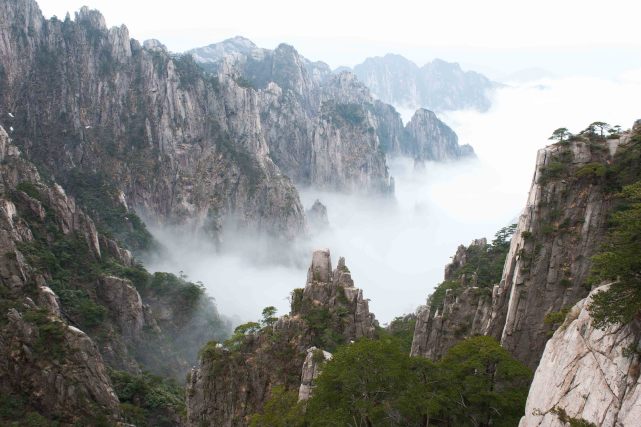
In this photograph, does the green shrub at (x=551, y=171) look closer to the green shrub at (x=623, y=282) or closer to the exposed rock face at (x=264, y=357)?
the green shrub at (x=623, y=282)

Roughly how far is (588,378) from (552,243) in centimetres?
2381

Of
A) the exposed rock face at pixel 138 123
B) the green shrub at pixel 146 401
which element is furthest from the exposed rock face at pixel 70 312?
the exposed rock face at pixel 138 123

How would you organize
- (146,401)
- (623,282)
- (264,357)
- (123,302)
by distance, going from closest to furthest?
(623,282) → (264,357) → (146,401) → (123,302)

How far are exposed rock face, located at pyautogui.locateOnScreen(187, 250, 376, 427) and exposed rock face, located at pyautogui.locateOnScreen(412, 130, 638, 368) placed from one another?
13576mm

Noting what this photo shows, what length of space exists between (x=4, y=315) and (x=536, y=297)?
172 ft

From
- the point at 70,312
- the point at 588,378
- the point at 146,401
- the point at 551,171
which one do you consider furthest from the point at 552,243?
the point at 70,312

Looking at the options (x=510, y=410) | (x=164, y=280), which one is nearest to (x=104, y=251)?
(x=164, y=280)

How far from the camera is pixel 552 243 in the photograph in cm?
4138

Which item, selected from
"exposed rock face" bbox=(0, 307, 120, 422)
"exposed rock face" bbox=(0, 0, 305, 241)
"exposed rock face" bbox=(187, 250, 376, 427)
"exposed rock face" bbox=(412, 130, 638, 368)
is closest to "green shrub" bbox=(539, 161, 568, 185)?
"exposed rock face" bbox=(412, 130, 638, 368)

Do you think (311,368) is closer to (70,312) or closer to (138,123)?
(70,312)

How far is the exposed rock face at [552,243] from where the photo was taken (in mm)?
39594

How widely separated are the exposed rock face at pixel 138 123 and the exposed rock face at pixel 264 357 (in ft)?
336

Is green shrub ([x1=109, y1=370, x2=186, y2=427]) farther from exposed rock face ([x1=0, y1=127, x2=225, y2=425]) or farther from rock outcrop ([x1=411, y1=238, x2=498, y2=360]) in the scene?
rock outcrop ([x1=411, y1=238, x2=498, y2=360])

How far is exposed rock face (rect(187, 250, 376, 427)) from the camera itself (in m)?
48.2
